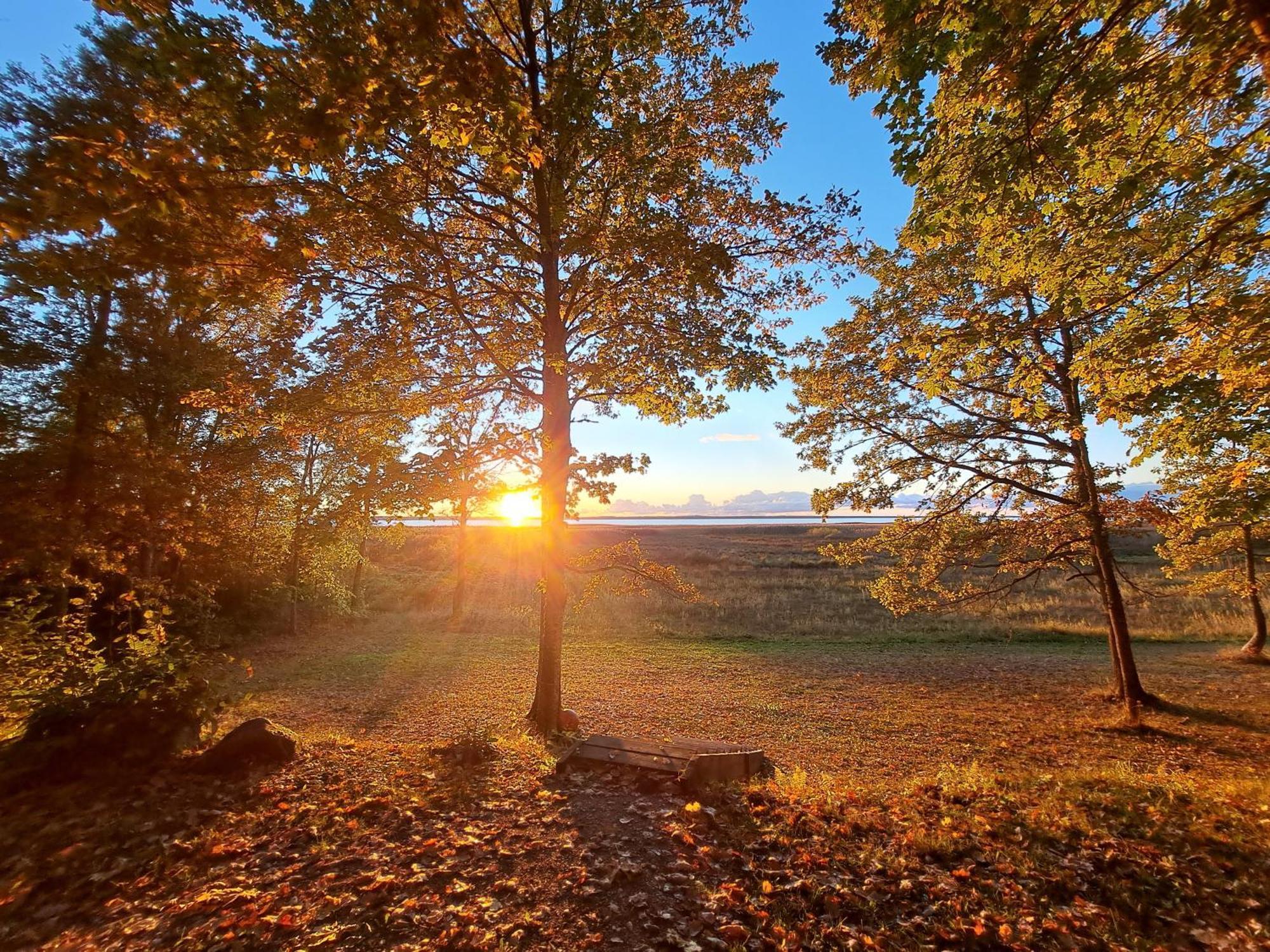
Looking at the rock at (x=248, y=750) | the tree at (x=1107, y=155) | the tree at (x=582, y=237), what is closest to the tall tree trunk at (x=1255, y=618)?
the tree at (x=1107, y=155)

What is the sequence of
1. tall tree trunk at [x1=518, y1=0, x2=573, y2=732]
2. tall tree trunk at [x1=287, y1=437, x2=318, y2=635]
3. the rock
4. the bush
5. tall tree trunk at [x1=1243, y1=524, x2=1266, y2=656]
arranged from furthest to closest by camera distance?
tall tree trunk at [x1=287, y1=437, x2=318, y2=635] < tall tree trunk at [x1=1243, y1=524, x2=1266, y2=656] < tall tree trunk at [x1=518, y1=0, x2=573, y2=732] < the rock < the bush

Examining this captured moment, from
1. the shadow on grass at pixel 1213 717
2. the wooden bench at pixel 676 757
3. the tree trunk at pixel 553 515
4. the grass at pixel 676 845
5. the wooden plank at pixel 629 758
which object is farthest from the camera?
the shadow on grass at pixel 1213 717

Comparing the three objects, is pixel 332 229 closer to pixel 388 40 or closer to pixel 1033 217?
pixel 388 40

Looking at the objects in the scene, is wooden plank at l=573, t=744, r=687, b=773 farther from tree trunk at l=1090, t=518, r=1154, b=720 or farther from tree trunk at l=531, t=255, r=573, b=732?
tree trunk at l=1090, t=518, r=1154, b=720

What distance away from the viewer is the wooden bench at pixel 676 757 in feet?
19.6

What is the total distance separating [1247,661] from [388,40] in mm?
26909

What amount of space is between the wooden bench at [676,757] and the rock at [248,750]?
3.51 meters

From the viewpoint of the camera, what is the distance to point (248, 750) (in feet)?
20.6

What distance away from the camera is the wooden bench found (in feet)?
19.6

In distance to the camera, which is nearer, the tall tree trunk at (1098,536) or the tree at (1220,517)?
the tree at (1220,517)

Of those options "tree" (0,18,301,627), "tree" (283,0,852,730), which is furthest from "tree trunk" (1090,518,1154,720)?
"tree" (0,18,301,627)

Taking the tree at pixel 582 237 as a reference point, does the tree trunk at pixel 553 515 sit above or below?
below

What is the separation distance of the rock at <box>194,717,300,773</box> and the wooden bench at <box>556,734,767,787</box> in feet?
11.5

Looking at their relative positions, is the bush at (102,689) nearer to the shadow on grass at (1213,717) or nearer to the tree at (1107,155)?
the tree at (1107,155)
